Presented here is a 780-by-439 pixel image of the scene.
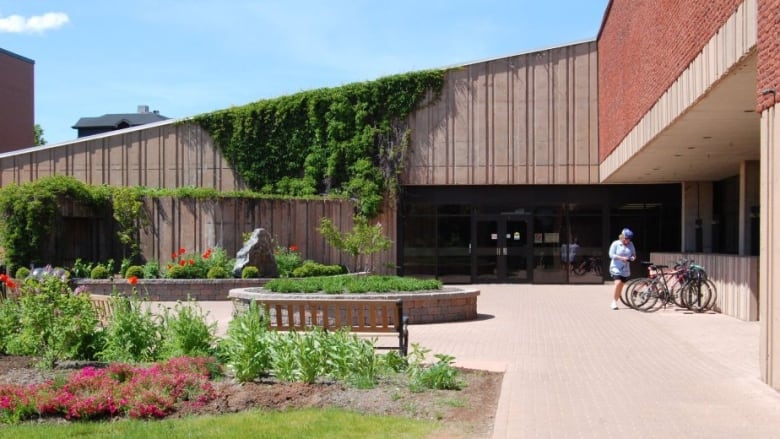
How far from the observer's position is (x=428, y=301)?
14.7 m

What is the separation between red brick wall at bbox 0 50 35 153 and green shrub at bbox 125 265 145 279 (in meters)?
24.9

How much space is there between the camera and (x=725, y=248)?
2430cm

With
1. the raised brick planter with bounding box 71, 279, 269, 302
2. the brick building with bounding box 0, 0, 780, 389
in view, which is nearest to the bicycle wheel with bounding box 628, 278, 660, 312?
the brick building with bounding box 0, 0, 780, 389

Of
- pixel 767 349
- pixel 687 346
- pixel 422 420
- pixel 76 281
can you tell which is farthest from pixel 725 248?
pixel 422 420

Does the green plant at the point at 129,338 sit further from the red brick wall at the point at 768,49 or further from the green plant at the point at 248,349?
the red brick wall at the point at 768,49

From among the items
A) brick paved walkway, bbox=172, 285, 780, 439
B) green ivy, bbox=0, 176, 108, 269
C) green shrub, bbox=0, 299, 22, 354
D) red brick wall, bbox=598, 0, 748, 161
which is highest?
red brick wall, bbox=598, 0, 748, 161

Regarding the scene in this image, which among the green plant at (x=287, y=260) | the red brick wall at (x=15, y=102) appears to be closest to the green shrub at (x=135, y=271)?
the green plant at (x=287, y=260)

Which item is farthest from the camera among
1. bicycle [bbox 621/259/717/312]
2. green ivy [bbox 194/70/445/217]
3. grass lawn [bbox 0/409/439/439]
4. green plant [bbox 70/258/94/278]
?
green ivy [bbox 194/70/445/217]

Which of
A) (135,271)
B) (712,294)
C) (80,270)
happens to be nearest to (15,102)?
(80,270)

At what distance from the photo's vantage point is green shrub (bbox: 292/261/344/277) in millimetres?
22891

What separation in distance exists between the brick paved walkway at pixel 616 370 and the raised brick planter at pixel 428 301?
379 mm

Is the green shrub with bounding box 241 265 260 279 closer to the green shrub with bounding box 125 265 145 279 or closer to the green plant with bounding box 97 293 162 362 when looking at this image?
the green shrub with bounding box 125 265 145 279

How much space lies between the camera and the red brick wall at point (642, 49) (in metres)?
12.5

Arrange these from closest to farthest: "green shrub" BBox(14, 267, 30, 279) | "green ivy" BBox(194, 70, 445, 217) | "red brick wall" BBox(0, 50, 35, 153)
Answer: "green shrub" BBox(14, 267, 30, 279), "green ivy" BBox(194, 70, 445, 217), "red brick wall" BBox(0, 50, 35, 153)
